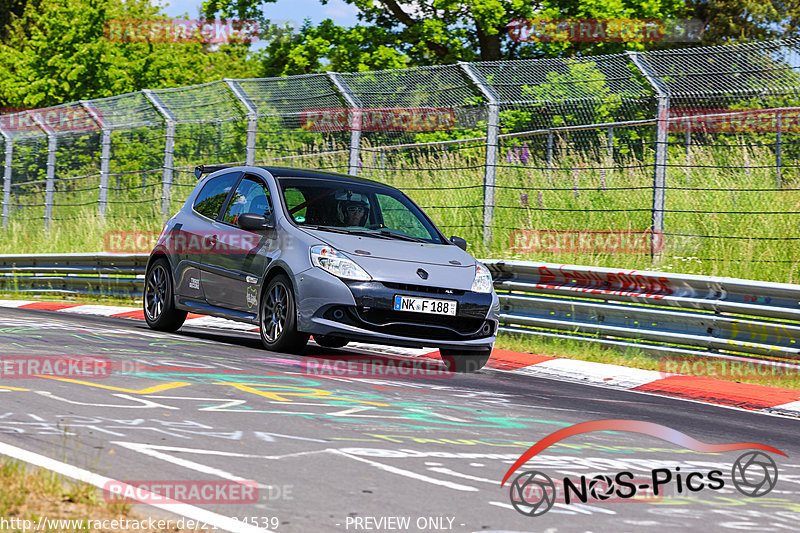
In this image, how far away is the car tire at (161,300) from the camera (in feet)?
36.4

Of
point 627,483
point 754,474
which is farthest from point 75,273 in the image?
point 627,483

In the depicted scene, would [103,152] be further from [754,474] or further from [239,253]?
[754,474]

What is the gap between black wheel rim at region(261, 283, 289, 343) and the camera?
30.0 ft

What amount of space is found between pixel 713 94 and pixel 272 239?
5.26m

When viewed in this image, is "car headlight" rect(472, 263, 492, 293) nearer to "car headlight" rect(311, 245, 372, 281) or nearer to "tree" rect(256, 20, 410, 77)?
"car headlight" rect(311, 245, 372, 281)

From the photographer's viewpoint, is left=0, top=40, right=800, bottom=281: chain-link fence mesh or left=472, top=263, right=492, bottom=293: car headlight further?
left=0, top=40, right=800, bottom=281: chain-link fence mesh

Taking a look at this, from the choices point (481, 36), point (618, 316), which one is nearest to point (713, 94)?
point (618, 316)

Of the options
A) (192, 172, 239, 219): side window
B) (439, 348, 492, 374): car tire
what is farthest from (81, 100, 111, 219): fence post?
(439, 348, 492, 374): car tire

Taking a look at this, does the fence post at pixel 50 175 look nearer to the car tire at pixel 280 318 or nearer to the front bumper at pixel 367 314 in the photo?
the car tire at pixel 280 318

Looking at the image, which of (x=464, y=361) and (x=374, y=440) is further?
(x=464, y=361)

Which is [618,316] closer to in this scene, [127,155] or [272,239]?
[272,239]

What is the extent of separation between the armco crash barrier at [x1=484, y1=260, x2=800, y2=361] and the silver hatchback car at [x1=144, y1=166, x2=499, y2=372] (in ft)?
5.53

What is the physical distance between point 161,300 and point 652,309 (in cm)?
485

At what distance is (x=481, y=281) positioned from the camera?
9.39m
